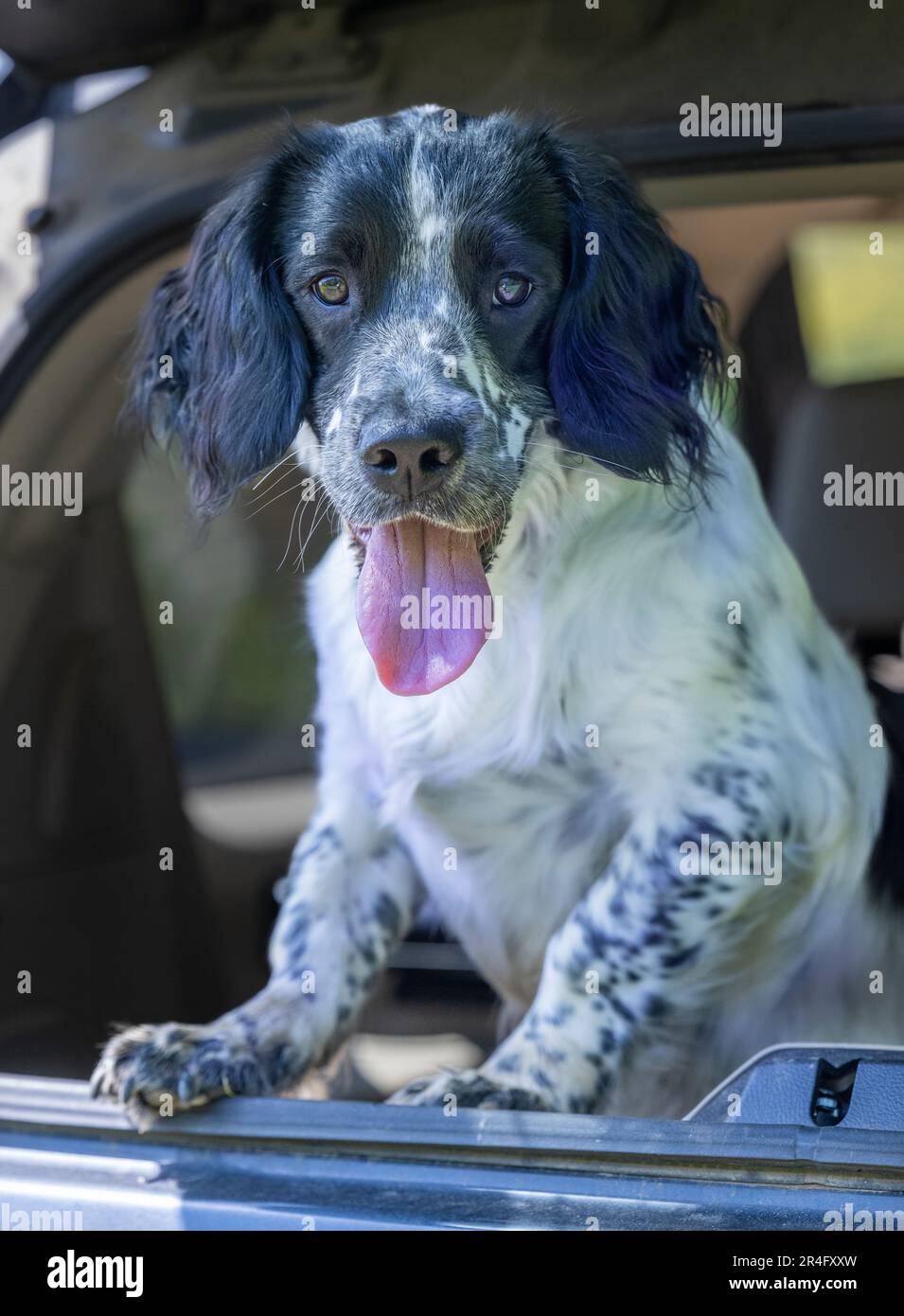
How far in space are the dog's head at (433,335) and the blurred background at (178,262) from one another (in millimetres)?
200

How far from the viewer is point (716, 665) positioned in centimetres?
221

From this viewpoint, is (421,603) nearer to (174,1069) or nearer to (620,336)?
(620,336)

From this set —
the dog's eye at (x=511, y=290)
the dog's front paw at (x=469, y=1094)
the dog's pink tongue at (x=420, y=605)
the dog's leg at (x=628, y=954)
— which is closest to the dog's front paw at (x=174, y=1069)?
the dog's front paw at (x=469, y=1094)

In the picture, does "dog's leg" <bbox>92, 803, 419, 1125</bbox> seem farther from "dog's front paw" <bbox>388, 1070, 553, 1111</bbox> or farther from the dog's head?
the dog's head

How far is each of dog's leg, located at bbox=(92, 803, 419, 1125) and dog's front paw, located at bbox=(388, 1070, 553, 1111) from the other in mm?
241

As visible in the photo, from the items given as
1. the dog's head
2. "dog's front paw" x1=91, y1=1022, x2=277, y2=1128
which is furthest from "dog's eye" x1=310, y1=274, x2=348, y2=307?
"dog's front paw" x1=91, y1=1022, x2=277, y2=1128

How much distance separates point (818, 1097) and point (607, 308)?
3.35ft

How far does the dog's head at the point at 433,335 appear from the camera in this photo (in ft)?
6.45

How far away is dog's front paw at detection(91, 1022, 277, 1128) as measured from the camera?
1.95m

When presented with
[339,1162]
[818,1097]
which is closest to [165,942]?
[339,1162]

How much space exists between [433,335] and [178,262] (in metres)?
0.69

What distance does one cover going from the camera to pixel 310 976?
240 cm

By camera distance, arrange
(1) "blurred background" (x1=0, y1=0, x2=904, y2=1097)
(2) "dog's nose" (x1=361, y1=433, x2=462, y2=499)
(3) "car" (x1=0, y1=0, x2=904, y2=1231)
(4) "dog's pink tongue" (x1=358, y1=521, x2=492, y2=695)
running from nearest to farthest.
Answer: (3) "car" (x1=0, y1=0, x2=904, y2=1231) < (2) "dog's nose" (x1=361, y1=433, x2=462, y2=499) < (4) "dog's pink tongue" (x1=358, y1=521, x2=492, y2=695) < (1) "blurred background" (x1=0, y1=0, x2=904, y2=1097)
